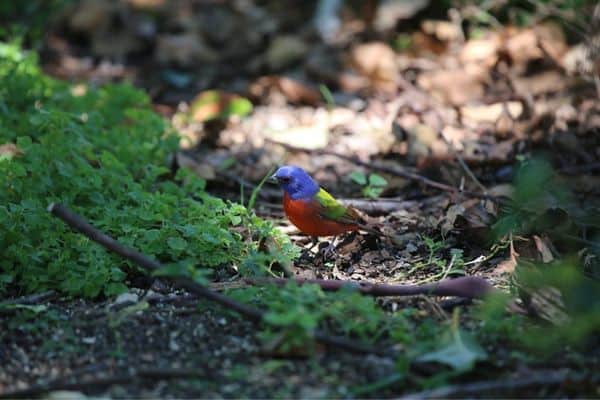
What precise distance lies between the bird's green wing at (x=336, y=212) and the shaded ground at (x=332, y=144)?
0.15 meters

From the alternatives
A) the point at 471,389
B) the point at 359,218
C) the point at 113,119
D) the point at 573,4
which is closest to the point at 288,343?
the point at 471,389

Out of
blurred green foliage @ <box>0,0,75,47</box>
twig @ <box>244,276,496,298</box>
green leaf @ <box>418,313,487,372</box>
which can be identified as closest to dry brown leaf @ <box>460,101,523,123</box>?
twig @ <box>244,276,496,298</box>

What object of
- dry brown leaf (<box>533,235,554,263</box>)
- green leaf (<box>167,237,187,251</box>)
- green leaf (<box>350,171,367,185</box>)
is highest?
green leaf (<box>167,237,187,251</box>)

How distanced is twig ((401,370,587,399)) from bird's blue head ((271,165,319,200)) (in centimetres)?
159

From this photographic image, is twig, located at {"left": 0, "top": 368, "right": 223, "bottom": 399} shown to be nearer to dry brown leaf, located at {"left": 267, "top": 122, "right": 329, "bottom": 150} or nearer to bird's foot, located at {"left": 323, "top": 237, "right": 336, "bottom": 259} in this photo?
bird's foot, located at {"left": 323, "top": 237, "right": 336, "bottom": 259}

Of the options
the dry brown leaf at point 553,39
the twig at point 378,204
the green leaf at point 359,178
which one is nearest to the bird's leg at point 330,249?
the twig at point 378,204

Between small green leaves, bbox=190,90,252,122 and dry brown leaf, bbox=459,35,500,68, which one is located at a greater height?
dry brown leaf, bbox=459,35,500,68

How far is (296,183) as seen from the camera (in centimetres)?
399

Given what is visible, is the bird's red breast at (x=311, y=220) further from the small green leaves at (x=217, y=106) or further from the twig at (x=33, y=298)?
the small green leaves at (x=217, y=106)

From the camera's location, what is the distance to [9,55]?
212 inches

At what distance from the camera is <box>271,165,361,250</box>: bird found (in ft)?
12.6

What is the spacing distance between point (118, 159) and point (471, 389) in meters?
2.61

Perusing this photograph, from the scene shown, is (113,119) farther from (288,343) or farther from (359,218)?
(288,343)

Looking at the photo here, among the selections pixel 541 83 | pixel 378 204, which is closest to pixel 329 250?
pixel 378 204
